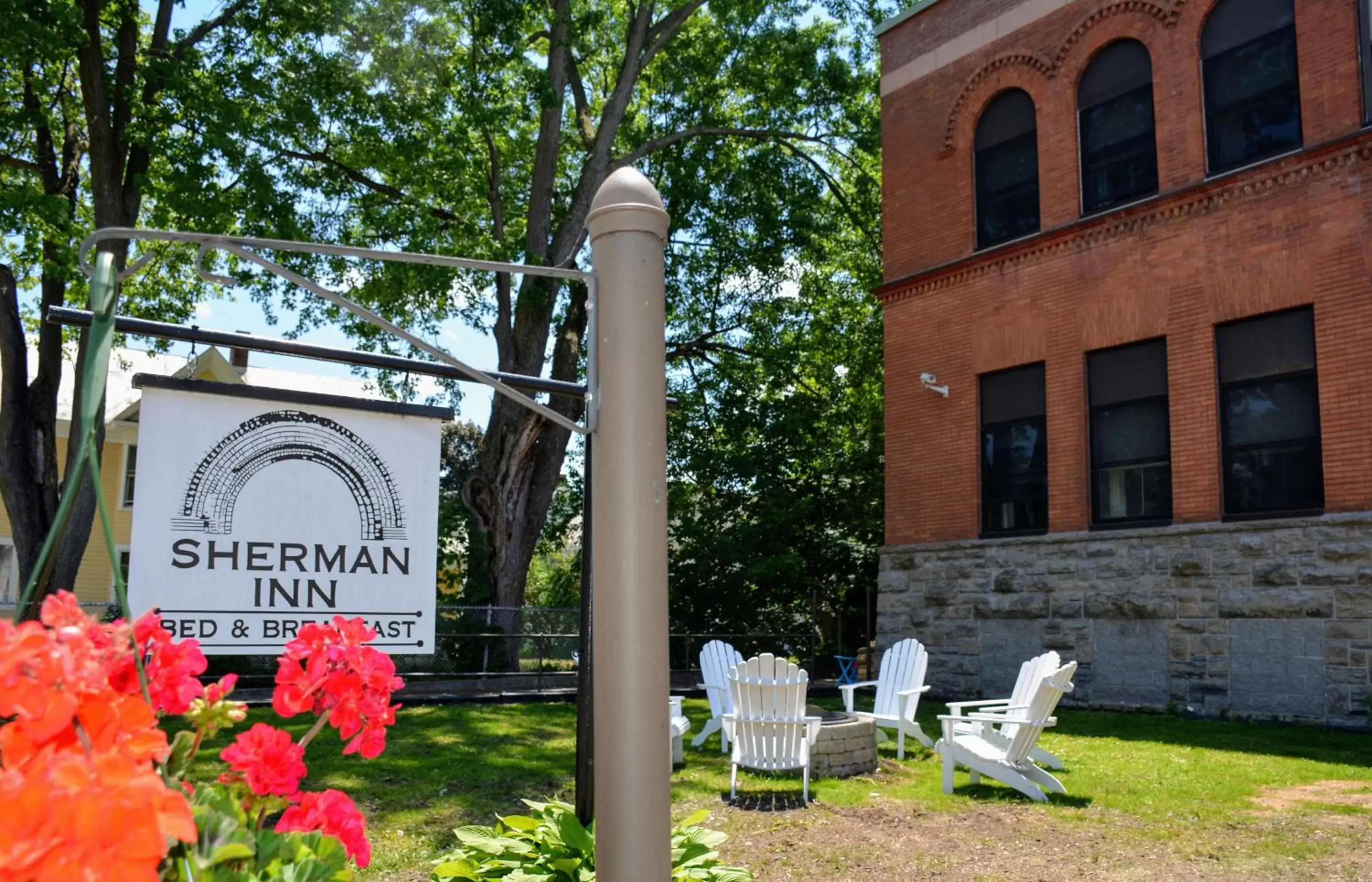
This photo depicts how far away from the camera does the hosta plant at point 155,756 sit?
116 centimetres

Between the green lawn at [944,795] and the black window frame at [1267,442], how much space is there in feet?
8.05

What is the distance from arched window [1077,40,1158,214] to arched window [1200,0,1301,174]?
2.64 ft

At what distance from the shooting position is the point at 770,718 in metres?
8.38

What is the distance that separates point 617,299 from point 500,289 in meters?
16.5

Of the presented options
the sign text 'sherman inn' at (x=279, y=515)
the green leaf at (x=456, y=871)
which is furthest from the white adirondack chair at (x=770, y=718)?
the sign text 'sherman inn' at (x=279, y=515)

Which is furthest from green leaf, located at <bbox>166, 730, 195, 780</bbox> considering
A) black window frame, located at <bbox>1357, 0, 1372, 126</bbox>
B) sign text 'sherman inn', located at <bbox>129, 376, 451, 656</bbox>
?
black window frame, located at <bbox>1357, 0, 1372, 126</bbox>

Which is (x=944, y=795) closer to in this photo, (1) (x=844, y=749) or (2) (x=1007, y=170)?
A: (1) (x=844, y=749)

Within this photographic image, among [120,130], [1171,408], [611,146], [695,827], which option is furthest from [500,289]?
[695,827]

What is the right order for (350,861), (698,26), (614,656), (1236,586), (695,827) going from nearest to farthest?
(350,861) < (614,656) < (695,827) < (1236,586) < (698,26)

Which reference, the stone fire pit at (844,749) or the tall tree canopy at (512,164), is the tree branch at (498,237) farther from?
the stone fire pit at (844,749)

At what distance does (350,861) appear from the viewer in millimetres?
2414

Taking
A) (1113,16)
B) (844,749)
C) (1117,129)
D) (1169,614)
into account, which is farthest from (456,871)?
(1113,16)

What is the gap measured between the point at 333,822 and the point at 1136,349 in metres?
13.7

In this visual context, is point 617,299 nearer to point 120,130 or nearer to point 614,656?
point 614,656
